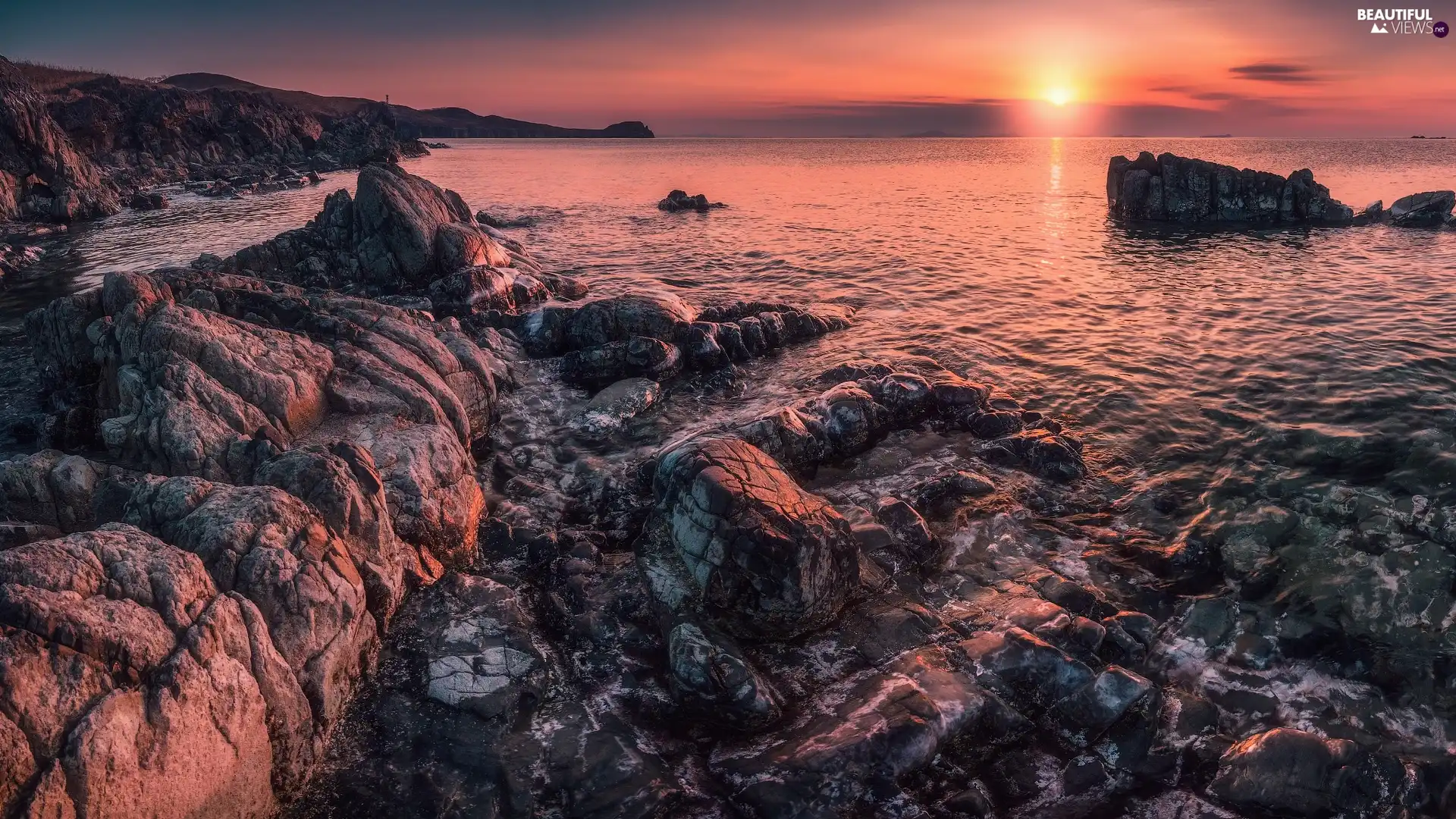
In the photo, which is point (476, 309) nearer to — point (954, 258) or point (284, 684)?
point (284, 684)

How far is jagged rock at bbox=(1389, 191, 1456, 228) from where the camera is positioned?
1784 inches

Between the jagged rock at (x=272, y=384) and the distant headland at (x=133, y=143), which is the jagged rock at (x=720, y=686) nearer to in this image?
the jagged rock at (x=272, y=384)

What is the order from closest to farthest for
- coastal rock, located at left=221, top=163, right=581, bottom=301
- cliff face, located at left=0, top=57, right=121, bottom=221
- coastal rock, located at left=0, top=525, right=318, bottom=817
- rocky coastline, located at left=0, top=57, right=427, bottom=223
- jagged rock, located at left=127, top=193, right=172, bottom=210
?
coastal rock, located at left=0, top=525, right=318, bottom=817, coastal rock, located at left=221, top=163, right=581, bottom=301, cliff face, located at left=0, top=57, right=121, bottom=221, rocky coastline, located at left=0, top=57, right=427, bottom=223, jagged rock, located at left=127, top=193, right=172, bottom=210

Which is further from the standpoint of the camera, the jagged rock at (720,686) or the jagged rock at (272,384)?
the jagged rock at (272,384)

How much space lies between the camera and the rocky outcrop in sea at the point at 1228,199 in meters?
49.7

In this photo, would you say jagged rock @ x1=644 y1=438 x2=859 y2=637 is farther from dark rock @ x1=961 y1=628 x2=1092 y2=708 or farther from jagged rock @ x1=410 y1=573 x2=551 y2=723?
jagged rock @ x1=410 y1=573 x2=551 y2=723

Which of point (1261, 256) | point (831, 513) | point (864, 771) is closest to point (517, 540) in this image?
point (831, 513)

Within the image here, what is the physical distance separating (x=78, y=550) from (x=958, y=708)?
11299 mm

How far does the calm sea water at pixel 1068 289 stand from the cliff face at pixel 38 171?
4.09m

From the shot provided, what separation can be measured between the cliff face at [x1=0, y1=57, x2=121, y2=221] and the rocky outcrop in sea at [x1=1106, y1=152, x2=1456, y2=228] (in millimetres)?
89544

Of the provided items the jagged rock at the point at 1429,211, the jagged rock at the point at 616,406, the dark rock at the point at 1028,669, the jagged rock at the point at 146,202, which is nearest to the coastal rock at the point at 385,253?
the jagged rock at the point at 616,406

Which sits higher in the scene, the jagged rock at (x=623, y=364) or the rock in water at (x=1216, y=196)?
the rock in water at (x=1216, y=196)

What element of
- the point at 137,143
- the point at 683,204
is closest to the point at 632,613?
the point at 683,204

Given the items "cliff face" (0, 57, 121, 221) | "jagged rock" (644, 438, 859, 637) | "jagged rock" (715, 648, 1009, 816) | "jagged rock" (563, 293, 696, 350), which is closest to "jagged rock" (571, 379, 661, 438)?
"jagged rock" (563, 293, 696, 350)
